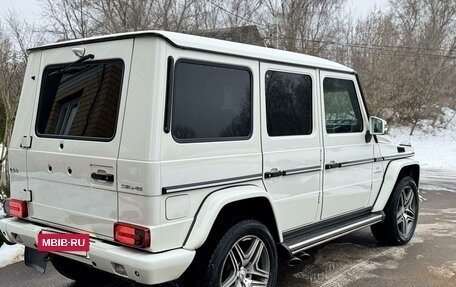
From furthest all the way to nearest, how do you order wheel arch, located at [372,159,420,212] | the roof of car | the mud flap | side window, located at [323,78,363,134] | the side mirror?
wheel arch, located at [372,159,420,212]
the side mirror
side window, located at [323,78,363,134]
the mud flap
the roof of car

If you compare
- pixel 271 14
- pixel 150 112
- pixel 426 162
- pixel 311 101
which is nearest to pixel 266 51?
pixel 311 101

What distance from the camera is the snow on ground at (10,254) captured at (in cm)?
473

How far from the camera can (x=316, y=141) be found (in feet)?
13.7

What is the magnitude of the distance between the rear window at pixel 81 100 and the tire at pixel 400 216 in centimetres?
373

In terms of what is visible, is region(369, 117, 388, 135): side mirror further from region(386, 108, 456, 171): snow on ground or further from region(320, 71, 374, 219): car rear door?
region(386, 108, 456, 171): snow on ground

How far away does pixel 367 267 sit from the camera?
472 centimetres

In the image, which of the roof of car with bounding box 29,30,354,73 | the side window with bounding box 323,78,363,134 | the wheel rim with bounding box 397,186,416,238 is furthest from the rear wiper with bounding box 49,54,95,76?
the wheel rim with bounding box 397,186,416,238

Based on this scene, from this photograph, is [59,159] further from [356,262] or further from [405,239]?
[405,239]

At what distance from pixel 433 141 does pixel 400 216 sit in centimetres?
1680

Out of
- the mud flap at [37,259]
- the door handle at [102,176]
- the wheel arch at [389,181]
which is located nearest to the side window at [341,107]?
the wheel arch at [389,181]

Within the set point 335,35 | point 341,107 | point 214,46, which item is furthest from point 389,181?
point 335,35

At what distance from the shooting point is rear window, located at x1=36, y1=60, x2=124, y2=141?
3.07 m

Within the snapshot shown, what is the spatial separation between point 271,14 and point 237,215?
20.2 metres

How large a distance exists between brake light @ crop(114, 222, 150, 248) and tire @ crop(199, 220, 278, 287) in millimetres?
542
